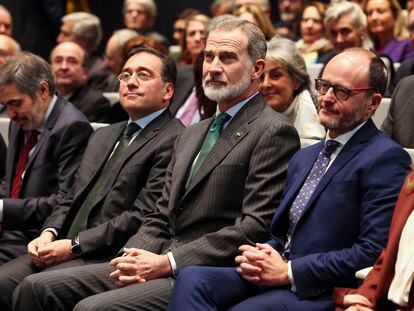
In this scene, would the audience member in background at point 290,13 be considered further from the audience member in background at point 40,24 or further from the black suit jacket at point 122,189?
the black suit jacket at point 122,189

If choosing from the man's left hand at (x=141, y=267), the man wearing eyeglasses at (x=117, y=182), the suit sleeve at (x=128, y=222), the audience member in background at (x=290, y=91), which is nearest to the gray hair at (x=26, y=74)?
the man wearing eyeglasses at (x=117, y=182)

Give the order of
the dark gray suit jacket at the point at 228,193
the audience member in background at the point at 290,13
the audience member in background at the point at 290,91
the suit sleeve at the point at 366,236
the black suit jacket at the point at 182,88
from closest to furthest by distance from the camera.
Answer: the suit sleeve at the point at 366,236, the dark gray suit jacket at the point at 228,193, the audience member in background at the point at 290,91, the black suit jacket at the point at 182,88, the audience member in background at the point at 290,13

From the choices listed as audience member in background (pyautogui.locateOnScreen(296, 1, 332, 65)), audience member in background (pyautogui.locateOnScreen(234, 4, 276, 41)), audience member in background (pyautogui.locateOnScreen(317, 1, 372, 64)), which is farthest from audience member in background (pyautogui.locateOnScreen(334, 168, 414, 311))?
audience member in background (pyautogui.locateOnScreen(296, 1, 332, 65))

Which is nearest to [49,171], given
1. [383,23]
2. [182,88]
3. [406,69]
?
[182,88]

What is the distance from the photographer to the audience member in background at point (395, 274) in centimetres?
286

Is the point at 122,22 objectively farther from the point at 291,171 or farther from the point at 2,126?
the point at 291,171

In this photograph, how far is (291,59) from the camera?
4.29 metres

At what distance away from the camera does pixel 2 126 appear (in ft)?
16.7

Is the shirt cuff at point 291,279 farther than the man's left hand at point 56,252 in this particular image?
No

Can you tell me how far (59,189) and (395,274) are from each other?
1.87 m

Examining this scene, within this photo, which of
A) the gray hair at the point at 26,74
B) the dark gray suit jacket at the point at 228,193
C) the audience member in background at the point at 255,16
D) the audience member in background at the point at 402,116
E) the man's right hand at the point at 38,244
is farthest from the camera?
the audience member in background at the point at 255,16

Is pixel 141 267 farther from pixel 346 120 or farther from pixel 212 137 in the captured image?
pixel 346 120

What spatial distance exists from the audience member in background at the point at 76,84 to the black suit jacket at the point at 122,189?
139 centimetres

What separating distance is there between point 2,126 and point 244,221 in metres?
2.12
